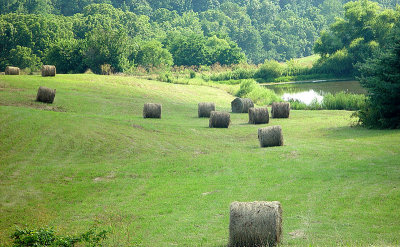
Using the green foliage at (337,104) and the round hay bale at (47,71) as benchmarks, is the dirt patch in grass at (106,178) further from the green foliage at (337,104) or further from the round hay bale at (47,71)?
the round hay bale at (47,71)

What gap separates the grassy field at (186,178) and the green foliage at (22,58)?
68.2 m

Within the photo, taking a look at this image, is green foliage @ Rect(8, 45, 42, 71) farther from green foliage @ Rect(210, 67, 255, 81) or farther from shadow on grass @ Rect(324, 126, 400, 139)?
shadow on grass @ Rect(324, 126, 400, 139)

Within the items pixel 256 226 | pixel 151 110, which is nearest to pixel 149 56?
pixel 151 110

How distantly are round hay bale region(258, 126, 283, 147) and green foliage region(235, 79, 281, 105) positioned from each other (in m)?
27.9

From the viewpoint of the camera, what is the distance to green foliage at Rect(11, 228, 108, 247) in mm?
12047

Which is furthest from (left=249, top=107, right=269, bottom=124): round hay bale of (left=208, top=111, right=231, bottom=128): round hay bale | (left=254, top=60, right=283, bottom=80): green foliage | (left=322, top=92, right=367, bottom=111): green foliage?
(left=254, top=60, right=283, bottom=80): green foliage

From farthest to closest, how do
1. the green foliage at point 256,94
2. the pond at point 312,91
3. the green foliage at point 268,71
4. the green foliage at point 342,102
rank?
the green foliage at point 268,71 < the pond at point 312,91 < the green foliage at point 256,94 < the green foliage at point 342,102

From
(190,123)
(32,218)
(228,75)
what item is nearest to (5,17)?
(228,75)

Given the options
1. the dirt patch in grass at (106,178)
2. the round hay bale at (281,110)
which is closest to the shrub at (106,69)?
the round hay bale at (281,110)

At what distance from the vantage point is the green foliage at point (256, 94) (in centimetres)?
5412

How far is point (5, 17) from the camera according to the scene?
108 meters

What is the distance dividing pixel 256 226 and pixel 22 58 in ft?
305

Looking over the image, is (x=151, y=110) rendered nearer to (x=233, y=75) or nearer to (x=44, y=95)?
(x=44, y=95)

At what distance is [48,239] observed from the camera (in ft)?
39.8
